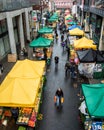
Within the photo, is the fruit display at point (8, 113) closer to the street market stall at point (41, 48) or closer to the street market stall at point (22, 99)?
the street market stall at point (22, 99)

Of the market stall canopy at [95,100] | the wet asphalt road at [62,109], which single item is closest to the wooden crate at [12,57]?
the wet asphalt road at [62,109]

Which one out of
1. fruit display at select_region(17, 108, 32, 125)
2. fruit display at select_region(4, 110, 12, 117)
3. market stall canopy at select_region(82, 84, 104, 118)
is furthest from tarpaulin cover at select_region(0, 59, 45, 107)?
market stall canopy at select_region(82, 84, 104, 118)

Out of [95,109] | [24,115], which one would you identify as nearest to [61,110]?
[24,115]

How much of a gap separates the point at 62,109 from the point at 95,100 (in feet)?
11.7

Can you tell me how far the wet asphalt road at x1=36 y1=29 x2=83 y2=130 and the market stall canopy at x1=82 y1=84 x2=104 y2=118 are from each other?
218 cm

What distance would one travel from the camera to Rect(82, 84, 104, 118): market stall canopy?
29.6 feet

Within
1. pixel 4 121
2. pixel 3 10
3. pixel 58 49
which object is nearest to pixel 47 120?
pixel 4 121

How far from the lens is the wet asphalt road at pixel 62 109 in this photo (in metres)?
11.0

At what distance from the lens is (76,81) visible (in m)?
16.6

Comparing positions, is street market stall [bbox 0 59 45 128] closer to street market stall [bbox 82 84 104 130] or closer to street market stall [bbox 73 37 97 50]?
street market stall [bbox 82 84 104 130]

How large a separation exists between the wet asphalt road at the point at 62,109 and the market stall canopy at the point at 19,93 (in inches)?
83.4

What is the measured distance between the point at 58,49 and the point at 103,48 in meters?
8.11

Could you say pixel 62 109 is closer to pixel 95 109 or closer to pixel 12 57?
pixel 95 109

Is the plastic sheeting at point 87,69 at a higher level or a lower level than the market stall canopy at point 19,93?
lower
